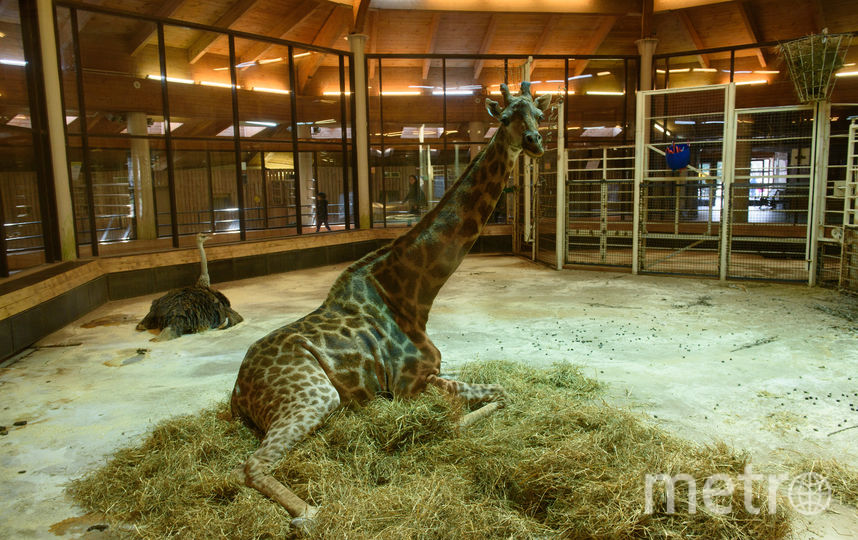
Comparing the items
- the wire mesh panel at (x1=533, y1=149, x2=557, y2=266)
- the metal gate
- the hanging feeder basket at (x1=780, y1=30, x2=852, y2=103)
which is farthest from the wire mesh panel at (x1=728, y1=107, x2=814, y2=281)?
the wire mesh panel at (x1=533, y1=149, x2=557, y2=266)

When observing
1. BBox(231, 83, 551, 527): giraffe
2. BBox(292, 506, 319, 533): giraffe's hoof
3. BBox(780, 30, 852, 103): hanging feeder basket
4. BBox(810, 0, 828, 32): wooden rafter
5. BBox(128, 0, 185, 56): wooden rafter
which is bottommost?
BBox(292, 506, 319, 533): giraffe's hoof

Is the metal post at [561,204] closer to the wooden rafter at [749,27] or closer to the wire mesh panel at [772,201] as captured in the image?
the wire mesh panel at [772,201]

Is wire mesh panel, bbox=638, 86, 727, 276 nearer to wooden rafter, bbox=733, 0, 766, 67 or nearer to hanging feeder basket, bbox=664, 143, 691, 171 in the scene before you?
wooden rafter, bbox=733, 0, 766, 67

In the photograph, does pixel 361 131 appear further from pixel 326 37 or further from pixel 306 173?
pixel 306 173

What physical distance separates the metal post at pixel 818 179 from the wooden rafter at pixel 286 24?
12.7m

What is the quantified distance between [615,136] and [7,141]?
15.1 metres

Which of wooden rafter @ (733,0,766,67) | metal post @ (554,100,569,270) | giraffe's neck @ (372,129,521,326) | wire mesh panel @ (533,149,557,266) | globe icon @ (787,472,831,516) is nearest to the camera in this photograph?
globe icon @ (787,472,831,516)

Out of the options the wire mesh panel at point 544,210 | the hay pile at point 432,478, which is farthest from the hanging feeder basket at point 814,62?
the hay pile at point 432,478

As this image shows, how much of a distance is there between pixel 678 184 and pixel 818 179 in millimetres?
3532

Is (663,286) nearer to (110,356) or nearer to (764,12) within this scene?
(110,356)

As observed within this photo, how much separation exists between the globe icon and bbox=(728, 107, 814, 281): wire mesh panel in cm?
789

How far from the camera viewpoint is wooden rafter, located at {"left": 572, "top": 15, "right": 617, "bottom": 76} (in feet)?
57.9

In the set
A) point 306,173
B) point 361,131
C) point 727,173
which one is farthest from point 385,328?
point 306,173

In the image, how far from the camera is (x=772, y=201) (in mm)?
12891
